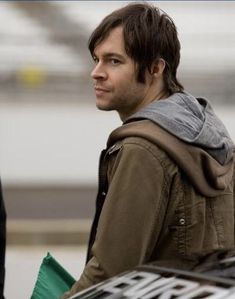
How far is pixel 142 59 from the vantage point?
167cm

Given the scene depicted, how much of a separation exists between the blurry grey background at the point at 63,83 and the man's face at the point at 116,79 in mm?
6212

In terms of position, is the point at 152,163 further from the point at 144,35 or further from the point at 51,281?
the point at 51,281

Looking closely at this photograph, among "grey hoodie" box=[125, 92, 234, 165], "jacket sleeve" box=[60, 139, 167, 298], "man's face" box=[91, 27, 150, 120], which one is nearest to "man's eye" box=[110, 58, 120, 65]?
"man's face" box=[91, 27, 150, 120]

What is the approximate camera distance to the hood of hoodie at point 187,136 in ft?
5.15

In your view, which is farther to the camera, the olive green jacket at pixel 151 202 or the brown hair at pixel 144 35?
the brown hair at pixel 144 35

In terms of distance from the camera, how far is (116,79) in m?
1.68

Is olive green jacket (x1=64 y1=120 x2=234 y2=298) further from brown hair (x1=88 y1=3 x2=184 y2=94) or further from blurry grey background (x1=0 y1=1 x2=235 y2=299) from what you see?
blurry grey background (x1=0 y1=1 x2=235 y2=299)

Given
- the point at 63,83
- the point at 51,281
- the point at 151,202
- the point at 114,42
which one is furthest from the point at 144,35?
the point at 63,83

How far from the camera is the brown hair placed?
166 centimetres

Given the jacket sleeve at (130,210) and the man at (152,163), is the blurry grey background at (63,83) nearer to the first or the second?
the man at (152,163)

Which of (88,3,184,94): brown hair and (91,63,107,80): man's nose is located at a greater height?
(88,3,184,94): brown hair

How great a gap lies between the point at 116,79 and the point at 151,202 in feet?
1.15

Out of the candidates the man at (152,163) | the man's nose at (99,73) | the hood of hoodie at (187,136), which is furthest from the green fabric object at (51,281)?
the man's nose at (99,73)

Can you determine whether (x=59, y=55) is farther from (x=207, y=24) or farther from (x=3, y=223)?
(x=3, y=223)
